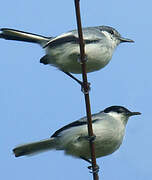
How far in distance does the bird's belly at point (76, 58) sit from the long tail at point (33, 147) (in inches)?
30.4

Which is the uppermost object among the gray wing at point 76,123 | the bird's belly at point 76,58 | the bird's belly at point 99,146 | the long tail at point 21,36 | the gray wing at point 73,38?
the long tail at point 21,36

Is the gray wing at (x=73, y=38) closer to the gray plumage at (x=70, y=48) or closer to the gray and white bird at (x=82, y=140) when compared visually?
the gray plumage at (x=70, y=48)

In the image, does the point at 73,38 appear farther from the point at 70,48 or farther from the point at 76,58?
the point at 76,58

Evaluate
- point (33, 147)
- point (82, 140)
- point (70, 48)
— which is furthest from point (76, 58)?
point (33, 147)

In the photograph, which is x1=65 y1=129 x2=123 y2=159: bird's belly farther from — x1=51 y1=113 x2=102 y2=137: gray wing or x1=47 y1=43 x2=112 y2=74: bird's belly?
x1=47 y1=43 x2=112 y2=74: bird's belly

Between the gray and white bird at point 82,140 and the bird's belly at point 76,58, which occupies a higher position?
the bird's belly at point 76,58

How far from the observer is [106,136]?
4.49m

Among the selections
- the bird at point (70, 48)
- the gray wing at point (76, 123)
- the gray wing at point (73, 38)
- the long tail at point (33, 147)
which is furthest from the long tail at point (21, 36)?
the long tail at point (33, 147)

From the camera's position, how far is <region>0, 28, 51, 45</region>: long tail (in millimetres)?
4621

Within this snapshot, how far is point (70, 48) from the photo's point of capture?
180 inches

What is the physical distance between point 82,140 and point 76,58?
2.69 ft

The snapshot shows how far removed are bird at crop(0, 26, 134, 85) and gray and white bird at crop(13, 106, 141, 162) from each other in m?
0.56

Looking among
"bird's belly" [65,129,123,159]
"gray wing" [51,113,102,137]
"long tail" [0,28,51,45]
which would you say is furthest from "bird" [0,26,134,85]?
"bird's belly" [65,129,123,159]

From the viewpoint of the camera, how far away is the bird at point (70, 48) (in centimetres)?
458
